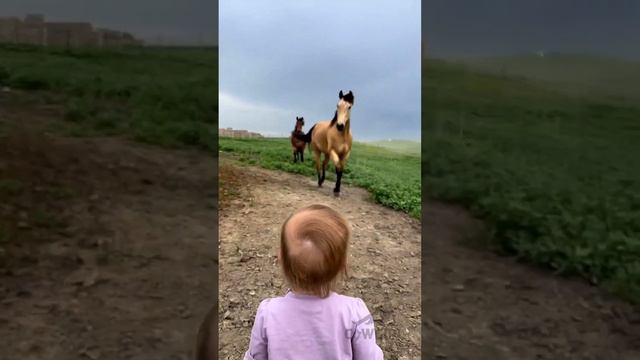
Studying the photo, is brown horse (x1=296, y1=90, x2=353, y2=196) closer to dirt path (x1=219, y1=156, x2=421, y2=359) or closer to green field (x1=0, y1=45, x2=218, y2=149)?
dirt path (x1=219, y1=156, x2=421, y2=359)

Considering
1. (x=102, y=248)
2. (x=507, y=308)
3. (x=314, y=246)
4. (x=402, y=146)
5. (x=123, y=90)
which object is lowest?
(x=507, y=308)

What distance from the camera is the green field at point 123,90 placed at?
125 inches

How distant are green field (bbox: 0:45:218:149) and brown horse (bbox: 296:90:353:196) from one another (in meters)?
0.49

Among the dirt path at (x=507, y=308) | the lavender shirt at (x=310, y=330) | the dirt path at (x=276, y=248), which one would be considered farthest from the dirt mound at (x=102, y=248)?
the lavender shirt at (x=310, y=330)

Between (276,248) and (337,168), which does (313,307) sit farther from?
(337,168)

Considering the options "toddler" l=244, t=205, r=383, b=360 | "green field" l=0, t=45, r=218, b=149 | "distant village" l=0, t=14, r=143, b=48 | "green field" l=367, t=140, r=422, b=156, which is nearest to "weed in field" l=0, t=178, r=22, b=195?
"green field" l=0, t=45, r=218, b=149

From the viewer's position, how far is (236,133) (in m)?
3.02

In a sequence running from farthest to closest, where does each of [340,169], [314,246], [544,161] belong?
1. [544,161]
2. [340,169]
3. [314,246]

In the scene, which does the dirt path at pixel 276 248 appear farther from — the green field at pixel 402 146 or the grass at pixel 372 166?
the green field at pixel 402 146

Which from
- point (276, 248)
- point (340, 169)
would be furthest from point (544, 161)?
point (276, 248)

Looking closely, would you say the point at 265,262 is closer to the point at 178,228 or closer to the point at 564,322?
the point at 178,228

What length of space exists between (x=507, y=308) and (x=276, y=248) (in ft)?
3.74

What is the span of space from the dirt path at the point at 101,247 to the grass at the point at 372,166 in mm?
246

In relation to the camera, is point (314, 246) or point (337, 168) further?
point (337, 168)
